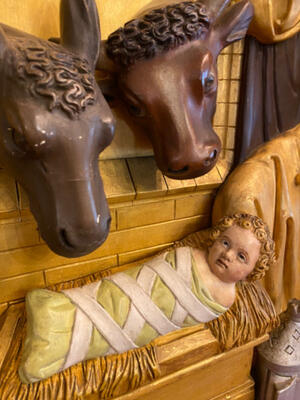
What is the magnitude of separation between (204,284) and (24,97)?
1.68 feet

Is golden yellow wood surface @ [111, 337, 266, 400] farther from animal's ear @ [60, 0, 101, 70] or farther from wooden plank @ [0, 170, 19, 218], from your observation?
animal's ear @ [60, 0, 101, 70]

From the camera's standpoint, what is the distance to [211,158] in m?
0.58

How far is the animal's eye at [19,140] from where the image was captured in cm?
42

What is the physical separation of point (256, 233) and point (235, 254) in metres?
0.06

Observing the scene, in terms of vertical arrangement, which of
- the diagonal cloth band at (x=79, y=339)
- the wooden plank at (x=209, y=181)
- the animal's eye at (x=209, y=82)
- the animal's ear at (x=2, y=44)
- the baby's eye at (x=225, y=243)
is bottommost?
the diagonal cloth band at (x=79, y=339)

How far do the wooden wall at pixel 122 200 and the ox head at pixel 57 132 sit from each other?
147 mm

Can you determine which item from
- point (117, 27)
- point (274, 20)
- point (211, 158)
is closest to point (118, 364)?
point (211, 158)

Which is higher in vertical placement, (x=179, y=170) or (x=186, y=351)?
(x=179, y=170)

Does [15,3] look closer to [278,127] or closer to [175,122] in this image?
[175,122]

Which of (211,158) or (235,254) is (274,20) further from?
(235,254)

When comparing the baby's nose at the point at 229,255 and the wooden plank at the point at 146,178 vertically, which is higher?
the wooden plank at the point at 146,178

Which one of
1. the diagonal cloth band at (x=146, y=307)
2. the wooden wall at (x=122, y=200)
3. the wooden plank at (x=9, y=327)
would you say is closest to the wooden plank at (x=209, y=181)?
the wooden wall at (x=122, y=200)

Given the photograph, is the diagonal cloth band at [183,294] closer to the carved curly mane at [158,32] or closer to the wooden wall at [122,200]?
the wooden wall at [122,200]

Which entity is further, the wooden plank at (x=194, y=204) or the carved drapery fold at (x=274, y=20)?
the wooden plank at (x=194, y=204)
